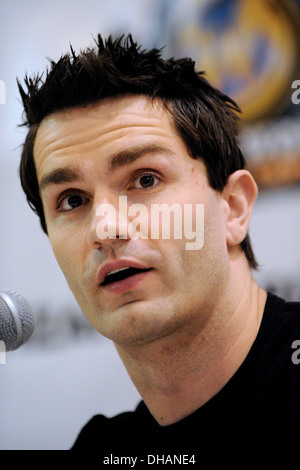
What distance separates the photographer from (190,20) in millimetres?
2352

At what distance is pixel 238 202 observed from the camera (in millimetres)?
1413

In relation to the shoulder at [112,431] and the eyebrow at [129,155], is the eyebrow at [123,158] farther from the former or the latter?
the shoulder at [112,431]

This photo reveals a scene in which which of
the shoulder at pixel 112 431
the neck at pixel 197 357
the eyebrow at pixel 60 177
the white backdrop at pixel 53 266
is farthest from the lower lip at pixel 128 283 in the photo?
the white backdrop at pixel 53 266

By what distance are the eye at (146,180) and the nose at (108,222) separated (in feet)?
0.18

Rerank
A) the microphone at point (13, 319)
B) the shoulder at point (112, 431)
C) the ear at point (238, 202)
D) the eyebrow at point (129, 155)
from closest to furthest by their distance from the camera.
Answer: the microphone at point (13, 319), the eyebrow at point (129, 155), the ear at point (238, 202), the shoulder at point (112, 431)

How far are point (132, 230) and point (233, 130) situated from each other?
53cm

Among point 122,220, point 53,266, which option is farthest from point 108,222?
point 53,266

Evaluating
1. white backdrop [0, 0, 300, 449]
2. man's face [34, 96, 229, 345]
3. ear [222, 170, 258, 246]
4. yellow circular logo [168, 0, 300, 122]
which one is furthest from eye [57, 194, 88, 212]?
yellow circular logo [168, 0, 300, 122]

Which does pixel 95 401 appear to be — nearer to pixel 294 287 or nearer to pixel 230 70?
pixel 294 287

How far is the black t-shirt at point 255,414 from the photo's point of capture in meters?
1.11

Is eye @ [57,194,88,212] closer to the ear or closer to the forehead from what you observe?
the forehead

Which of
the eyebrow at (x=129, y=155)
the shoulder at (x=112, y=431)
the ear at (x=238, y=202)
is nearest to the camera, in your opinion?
the eyebrow at (x=129, y=155)

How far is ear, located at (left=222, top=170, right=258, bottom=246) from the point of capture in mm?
1359

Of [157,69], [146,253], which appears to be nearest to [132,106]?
[157,69]
